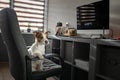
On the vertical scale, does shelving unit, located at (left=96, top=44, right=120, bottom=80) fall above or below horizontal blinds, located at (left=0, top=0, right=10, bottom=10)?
below

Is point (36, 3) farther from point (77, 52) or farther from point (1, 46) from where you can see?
point (77, 52)

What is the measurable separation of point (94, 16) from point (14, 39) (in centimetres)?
130

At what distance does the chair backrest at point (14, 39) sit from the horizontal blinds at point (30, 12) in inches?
104

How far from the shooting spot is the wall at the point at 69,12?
2.07 m

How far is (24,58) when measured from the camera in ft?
4.67

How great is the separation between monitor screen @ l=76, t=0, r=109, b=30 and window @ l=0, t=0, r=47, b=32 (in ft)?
5.79

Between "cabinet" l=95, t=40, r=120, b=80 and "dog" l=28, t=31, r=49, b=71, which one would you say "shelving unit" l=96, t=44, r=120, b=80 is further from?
"dog" l=28, t=31, r=49, b=71

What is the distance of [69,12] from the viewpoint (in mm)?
3193

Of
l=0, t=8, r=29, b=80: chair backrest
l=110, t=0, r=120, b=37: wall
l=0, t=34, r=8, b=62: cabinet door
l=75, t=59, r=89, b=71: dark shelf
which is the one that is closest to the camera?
l=0, t=8, r=29, b=80: chair backrest

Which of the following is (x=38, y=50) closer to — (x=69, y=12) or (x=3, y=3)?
Result: (x=69, y=12)

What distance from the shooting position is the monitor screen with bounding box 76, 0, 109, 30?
6.54 feet

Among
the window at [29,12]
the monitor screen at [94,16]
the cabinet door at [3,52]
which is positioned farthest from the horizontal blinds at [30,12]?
the monitor screen at [94,16]

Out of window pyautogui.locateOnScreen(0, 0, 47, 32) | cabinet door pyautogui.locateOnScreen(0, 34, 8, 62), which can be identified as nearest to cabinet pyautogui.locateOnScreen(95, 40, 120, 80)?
window pyautogui.locateOnScreen(0, 0, 47, 32)

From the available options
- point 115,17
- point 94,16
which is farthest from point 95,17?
point 115,17
